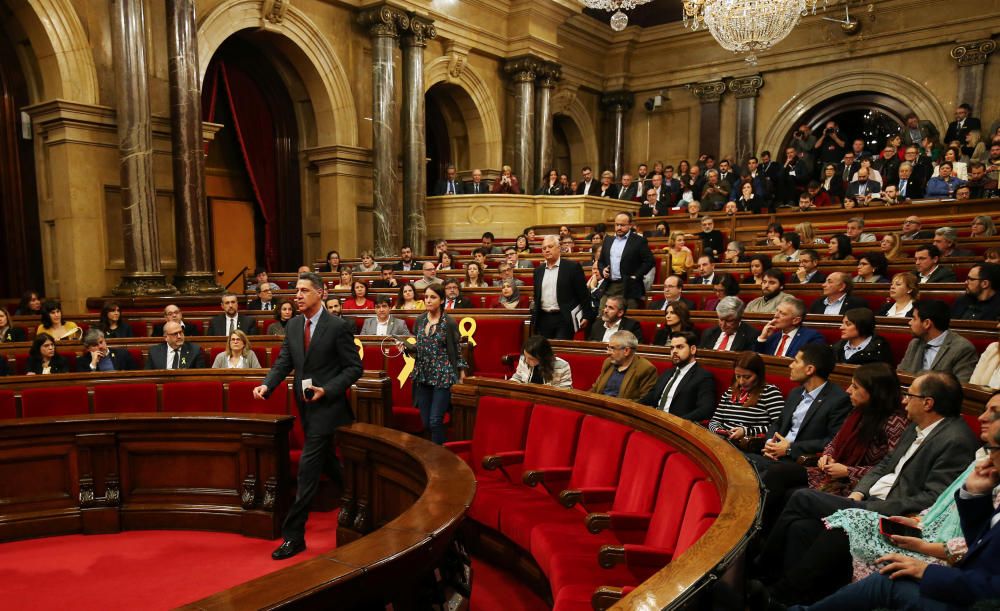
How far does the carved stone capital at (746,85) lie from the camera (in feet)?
44.1

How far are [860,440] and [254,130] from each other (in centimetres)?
999

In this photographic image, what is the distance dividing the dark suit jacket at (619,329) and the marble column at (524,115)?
8068mm

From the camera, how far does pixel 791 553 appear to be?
7.46 feet

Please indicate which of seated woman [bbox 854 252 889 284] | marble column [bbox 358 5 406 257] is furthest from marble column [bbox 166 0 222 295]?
seated woman [bbox 854 252 889 284]

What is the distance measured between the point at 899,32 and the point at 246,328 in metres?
12.1

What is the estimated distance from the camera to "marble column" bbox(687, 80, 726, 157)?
13945 mm

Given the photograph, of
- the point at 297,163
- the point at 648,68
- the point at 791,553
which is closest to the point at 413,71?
the point at 297,163

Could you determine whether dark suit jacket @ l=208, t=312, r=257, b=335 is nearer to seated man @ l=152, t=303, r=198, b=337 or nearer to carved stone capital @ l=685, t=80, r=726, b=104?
seated man @ l=152, t=303, r=198, b=337

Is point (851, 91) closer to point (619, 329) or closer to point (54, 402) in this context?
point (619, 329)

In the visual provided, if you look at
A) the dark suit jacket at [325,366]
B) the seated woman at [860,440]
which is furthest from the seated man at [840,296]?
the dark suit jacket at [325,366]

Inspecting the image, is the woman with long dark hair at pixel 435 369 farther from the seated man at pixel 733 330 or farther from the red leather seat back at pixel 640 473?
the red leather seat back at pixel 640 473

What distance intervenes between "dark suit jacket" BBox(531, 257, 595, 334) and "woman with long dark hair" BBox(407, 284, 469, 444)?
0.82 m

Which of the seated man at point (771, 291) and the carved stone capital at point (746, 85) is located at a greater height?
the carved stone capital at point (746, 85)

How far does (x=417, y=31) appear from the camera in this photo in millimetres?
10523
